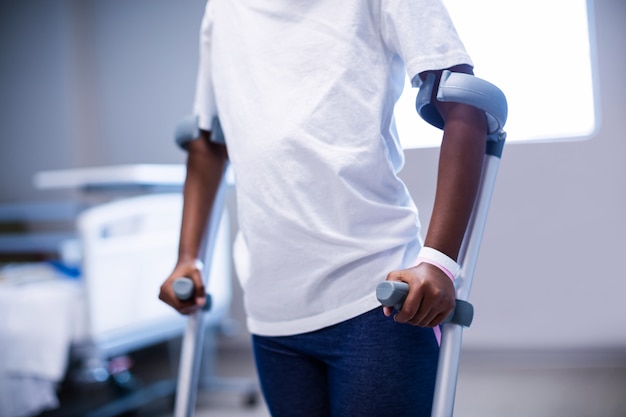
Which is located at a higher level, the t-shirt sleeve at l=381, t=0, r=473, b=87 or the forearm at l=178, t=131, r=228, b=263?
the t-shirt sleeve at l=381, t=0, r=473, b=87

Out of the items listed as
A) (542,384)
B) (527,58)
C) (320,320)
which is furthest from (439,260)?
(542,384)

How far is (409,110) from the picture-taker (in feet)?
3.50

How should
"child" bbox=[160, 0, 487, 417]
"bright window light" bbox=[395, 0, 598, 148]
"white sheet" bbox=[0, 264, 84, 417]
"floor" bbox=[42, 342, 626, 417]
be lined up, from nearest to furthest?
"child" bbox=[160, 0, 487, 417] < "bright window light" bbox=[395, 0, 598, 148] < "floor" bbox=[42, 342, 626, 417] < "white sheet" bbox=[0, 264, 84, 417]

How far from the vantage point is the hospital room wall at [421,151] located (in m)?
1.57

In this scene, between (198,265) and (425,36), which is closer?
(425,36)

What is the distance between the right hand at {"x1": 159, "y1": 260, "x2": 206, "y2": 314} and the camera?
2.93 ft

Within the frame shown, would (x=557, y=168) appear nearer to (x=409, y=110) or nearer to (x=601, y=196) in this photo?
(x=601, y=196)

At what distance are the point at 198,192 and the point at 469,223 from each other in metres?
0.43

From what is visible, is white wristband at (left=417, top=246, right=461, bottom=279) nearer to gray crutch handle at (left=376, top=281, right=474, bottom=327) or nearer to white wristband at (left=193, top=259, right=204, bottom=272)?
gray crutch handle at (left=376, top=281, right=474, bottom=327)

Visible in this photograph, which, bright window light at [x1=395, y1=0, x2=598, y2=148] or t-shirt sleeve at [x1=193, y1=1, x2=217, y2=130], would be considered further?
bright window light at [x1=395, y1=0, x2=598, y2=148]

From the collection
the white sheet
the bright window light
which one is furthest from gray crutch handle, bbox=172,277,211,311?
the white sheet

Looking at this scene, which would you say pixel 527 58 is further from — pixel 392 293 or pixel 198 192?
pixel 392 293

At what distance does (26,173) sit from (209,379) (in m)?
1.45

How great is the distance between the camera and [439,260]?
65cm
